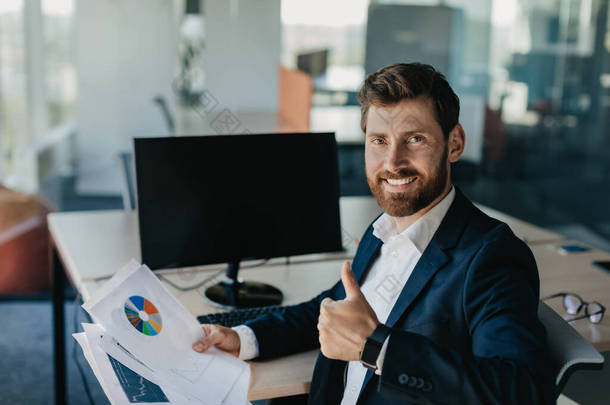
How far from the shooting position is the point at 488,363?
103 centimetres

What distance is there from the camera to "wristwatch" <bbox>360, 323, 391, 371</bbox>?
1.07 m

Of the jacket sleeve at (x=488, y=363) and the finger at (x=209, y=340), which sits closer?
the jacket sleeve at (x=488, y=363)

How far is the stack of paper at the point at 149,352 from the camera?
1.24 meters

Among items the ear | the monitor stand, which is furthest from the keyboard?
the ear

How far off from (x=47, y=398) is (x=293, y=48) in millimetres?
2906

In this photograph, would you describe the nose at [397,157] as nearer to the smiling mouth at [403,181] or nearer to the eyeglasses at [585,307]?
the smiling mouth at [403,181]

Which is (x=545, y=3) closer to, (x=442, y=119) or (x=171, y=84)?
(x=171, y=84)

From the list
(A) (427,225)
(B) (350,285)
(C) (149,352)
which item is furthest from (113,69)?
(B) (350,285)

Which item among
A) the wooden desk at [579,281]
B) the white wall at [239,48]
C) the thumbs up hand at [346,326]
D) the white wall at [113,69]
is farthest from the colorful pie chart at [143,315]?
the white wall at [113,69]

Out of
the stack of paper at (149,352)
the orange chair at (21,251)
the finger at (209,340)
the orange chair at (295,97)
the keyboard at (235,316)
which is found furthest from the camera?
the orange chair at (295,97)

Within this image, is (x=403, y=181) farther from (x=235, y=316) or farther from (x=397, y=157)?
(x=235, y=316)

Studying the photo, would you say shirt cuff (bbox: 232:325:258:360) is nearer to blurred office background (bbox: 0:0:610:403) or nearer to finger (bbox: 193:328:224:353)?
finger (bbox: 193:328:224:353)

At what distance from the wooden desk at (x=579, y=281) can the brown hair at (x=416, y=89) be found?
2.60 ft

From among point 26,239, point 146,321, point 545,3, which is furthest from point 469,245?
point 545,3
